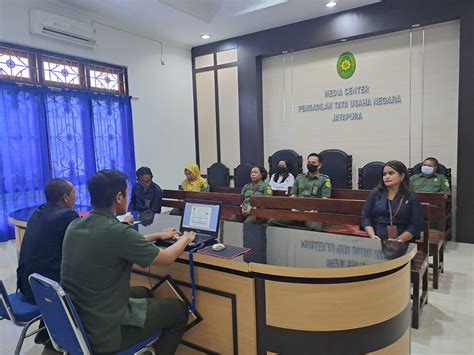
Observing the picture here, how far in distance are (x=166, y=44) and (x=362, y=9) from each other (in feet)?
10.4

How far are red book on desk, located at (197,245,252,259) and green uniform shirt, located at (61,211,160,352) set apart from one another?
361 mm

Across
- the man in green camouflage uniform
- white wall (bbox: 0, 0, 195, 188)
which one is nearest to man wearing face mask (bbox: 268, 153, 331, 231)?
the man in green camouflage uniform

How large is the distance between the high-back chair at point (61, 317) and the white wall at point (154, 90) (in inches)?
154

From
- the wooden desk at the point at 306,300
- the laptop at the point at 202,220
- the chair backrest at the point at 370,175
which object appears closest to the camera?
the wooden desk at the point at 306,300

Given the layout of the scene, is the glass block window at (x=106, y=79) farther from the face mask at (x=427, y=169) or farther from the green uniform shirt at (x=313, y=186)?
the face mask at (x=427, y=169)

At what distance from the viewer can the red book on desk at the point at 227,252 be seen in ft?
5.78

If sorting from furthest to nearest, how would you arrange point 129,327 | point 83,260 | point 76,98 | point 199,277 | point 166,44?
point 166,44
point 76,98
point 199,277
point 129,327
point 83,260

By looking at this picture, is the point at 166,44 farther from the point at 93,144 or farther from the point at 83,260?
the point at 83,260

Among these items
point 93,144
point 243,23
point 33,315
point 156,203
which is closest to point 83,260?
point 33,315

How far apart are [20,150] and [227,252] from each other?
3484 mm

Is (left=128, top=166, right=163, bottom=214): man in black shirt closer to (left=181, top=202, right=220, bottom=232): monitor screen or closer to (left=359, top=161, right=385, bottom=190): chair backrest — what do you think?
(left=181, top=202, right=220, bottom=232): monitor screen

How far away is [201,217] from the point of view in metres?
2.07

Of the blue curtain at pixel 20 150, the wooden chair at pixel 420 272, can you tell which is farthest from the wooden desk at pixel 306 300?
the blue curtain at pixel 20 150

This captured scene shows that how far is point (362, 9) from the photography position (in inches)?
191
